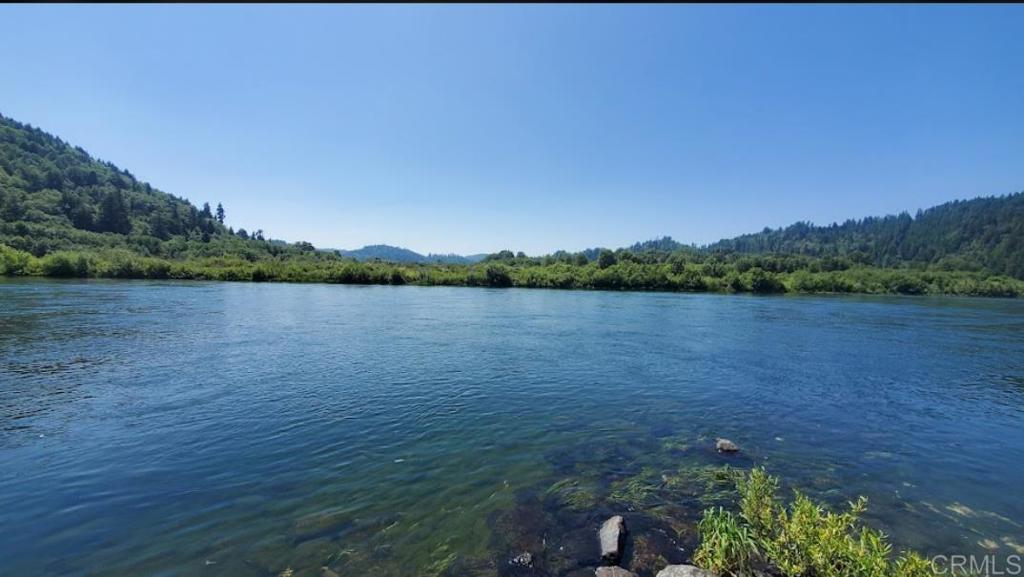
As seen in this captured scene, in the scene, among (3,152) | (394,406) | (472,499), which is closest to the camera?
(472,499)

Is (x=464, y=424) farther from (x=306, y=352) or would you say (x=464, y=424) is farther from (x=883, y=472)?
(x=306, y=352)

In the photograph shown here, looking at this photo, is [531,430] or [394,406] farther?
[394,406]

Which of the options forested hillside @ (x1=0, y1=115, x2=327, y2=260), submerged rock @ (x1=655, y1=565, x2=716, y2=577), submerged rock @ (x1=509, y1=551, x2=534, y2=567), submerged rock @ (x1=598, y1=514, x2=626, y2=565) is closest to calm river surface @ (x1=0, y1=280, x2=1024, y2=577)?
submerged rock @ (x1=509, y1=551, x2=534, y2=567)

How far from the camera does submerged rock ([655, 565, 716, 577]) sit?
800cm

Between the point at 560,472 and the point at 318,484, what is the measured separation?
749cm

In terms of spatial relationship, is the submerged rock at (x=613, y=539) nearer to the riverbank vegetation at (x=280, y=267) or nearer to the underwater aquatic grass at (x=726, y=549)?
the underwater aquatic grass at (x=726, y=549)

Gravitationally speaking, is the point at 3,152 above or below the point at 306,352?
above

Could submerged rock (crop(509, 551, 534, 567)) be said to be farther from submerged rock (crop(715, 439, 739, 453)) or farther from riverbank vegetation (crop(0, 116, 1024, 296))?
riverbank vegetation (crop(0, 116, 1024, 296))

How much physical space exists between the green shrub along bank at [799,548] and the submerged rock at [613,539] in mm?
1653

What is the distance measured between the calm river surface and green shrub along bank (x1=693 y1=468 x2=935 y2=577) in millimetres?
1475

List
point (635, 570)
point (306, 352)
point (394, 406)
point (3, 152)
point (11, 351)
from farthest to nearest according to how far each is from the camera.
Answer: point (3, 152) → point (306, 352) → point (11, 351) → point (394, 406) → point (635, 570)

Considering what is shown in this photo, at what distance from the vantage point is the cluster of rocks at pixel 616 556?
8.11 m

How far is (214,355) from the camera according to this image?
91.0ft

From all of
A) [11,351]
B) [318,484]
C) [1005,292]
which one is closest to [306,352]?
[11,351]
